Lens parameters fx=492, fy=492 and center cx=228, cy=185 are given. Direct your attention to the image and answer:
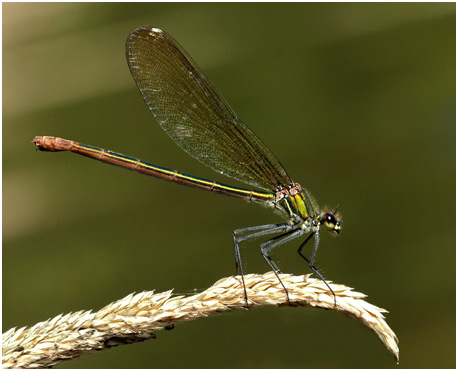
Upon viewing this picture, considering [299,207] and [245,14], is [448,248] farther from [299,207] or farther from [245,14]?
[245,14]

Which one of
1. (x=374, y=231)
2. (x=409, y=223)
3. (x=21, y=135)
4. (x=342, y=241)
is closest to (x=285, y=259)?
(x=342, y=241)

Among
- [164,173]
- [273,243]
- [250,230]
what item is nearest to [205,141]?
[164,173]

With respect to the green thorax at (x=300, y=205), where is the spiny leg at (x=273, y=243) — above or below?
below

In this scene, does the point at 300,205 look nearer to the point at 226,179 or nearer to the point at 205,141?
the point at 205,141

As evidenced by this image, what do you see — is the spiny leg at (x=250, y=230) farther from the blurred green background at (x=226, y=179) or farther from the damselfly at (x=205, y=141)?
the blurred green background at (x=226, y=179)

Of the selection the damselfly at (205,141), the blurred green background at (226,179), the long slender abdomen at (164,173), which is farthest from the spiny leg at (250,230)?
the blurred green background at (226,179)

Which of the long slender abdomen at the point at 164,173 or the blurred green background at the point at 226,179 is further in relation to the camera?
the blurred green background at the point at 226,179

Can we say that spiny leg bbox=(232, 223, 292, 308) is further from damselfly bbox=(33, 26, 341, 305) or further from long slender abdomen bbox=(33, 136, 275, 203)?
long slender abdomen bbox=(33, 136, 275, 203)
